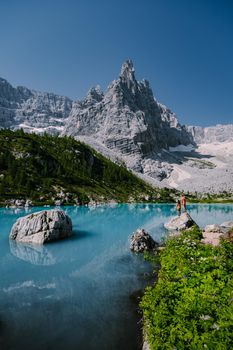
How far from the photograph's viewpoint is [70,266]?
24.5 metres

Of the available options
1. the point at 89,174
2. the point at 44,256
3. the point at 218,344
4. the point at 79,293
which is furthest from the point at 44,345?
the point at 89,174

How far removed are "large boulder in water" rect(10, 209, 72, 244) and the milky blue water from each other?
341 cm

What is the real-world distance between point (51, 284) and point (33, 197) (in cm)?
10687

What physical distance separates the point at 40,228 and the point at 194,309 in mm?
29820

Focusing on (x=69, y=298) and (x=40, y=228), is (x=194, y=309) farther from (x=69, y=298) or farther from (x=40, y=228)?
(x=40, y=228)

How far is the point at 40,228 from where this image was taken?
1383 inches

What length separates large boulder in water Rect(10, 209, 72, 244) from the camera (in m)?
34.5

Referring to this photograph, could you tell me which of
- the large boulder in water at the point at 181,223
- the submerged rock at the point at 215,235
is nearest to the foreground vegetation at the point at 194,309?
the submerged rock at the point at 215,235

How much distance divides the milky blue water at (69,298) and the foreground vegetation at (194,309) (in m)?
4.05

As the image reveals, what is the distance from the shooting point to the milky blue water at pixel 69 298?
1224 cm

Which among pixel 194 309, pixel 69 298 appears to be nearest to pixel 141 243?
pixel 69 298

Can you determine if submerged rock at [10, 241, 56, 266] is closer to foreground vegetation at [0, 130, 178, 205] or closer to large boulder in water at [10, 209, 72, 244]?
large boulder in water at [10, 209, 72, 244]

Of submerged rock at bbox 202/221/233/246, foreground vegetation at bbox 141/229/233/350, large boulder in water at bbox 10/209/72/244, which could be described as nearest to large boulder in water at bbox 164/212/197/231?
submerged rock at bbox 202/221/233/246

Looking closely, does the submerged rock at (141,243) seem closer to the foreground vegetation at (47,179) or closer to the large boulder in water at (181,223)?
the large boulder in water at (181,223)
